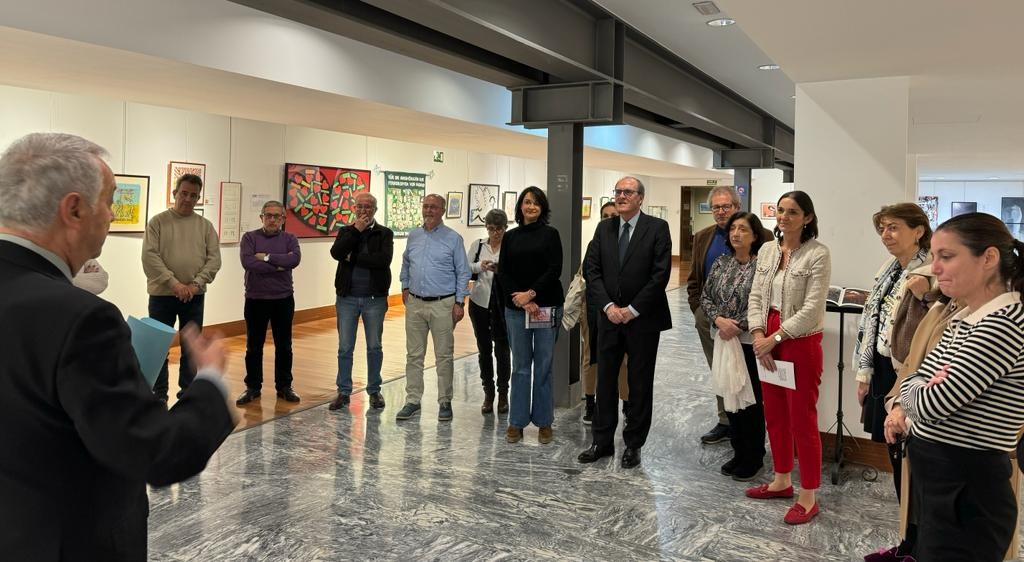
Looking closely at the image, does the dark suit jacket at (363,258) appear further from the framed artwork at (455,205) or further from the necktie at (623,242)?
the framed artwork at (455,205)

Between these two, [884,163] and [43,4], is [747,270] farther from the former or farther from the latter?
[43,4]

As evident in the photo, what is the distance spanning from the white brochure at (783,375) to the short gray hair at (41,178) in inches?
133

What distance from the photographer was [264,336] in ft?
19.6

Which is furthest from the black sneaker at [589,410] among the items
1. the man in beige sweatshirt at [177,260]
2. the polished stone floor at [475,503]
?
the man in beige sweatshirt at [177,260]

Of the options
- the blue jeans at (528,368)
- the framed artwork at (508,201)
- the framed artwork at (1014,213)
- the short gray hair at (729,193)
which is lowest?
the blue jeans at (528,368)

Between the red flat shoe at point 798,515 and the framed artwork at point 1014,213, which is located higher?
the framed artwork at point 1014,213

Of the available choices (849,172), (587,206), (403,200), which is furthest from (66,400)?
(587,206)

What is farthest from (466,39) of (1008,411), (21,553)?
(21,553)

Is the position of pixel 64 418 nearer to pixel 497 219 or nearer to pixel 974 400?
pixel 974 400

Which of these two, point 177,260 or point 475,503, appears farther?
point 177,260

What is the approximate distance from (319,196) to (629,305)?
277 inches

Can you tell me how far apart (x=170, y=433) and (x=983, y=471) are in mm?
2071

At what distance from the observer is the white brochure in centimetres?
379

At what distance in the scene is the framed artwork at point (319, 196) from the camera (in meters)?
9.95
